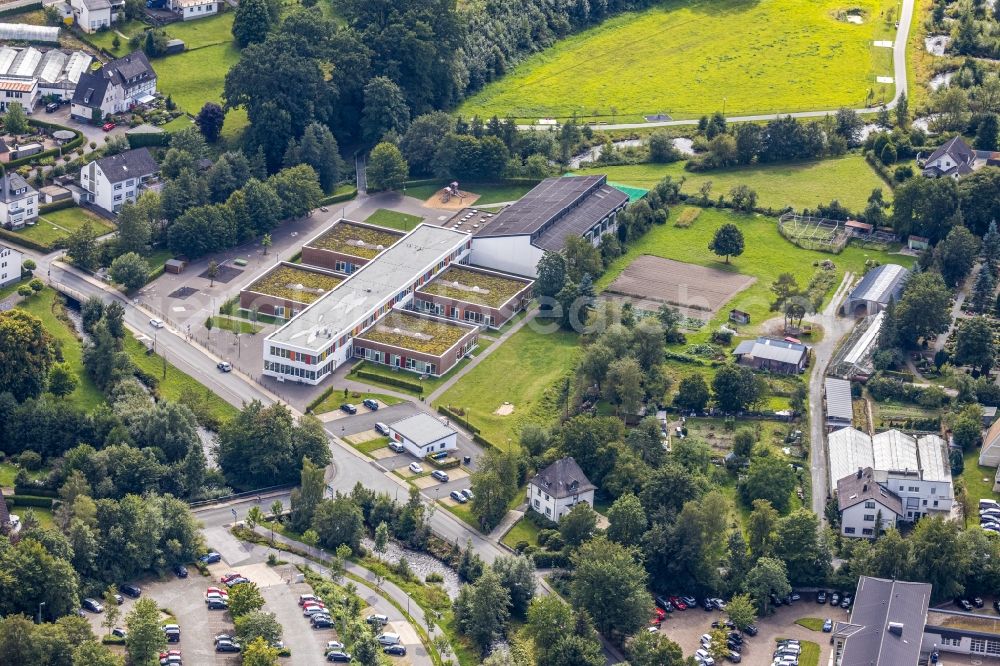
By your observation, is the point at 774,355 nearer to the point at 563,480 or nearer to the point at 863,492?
the point at 863,492

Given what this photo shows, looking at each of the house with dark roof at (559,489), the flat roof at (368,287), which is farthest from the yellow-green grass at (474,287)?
the house with dark roof at (559,489)

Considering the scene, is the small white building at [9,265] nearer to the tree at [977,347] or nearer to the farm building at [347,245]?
the farm building at [347,245]

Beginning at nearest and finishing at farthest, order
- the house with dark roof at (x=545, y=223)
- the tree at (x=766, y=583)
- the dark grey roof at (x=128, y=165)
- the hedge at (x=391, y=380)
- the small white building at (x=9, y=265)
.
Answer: the tree at (x=766, y=583) < the hedge at (x=391, y=380) < the small white building at (x=9, y=265) < the house with dark roof at (x=545, y=223) < the dark grey roof at (x=128, y=165)

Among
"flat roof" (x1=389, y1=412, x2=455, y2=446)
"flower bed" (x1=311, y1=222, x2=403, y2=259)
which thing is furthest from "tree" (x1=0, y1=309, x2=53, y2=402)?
"flower bed" (x1=311, y1=222, x2=403, y2=259)

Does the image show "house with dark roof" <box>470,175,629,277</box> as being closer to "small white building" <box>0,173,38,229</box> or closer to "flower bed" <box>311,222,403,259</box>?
"flower bed" <box>311,222,403,259</box>

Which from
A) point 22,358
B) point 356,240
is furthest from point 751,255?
point 22,358
